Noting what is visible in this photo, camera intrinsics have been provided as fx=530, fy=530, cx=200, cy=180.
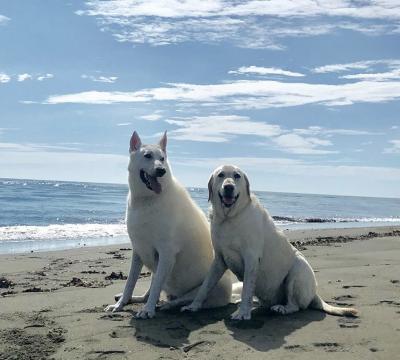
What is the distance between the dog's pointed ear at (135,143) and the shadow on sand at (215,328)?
1872 mm

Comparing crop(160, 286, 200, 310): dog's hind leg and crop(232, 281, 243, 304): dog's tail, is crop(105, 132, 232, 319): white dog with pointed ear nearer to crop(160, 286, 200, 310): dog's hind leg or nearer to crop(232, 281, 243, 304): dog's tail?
crop(160, 286, 200, 310): dog's hind leg

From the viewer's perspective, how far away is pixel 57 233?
18469 millimetres

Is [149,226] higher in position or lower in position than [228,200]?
lower

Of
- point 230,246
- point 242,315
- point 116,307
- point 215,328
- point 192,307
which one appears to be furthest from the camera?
point 116,307

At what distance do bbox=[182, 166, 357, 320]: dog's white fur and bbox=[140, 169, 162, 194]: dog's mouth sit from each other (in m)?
0.59

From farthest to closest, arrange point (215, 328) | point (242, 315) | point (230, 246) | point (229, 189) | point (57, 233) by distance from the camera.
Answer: point (57, 233) → point (230, 246) → point (229, 189) → point (242, 315) → point (215, 328)

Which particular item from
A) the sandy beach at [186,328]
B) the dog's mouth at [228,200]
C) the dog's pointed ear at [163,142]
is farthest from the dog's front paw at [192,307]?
the dog's pointed ear at [163,142]

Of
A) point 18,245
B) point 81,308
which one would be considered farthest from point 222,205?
point 18,245

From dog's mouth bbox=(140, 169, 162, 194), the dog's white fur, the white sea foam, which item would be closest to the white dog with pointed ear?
dog's mouth bbox=(140, 169, 162, 194)

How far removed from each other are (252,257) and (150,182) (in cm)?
139

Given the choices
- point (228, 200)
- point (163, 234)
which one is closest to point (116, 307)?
point (163, 234)

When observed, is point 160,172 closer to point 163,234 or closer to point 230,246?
point 163,234

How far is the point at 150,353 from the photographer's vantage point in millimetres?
4477

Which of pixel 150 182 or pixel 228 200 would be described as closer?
pixel 228 200
